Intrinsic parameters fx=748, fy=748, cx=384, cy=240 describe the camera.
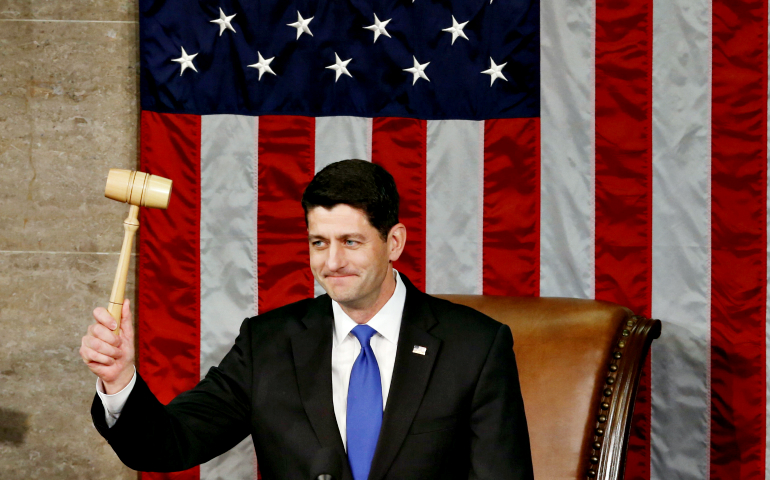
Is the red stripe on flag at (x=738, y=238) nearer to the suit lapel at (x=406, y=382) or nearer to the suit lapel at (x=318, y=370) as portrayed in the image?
the suit lapel at (x=406, y=382)

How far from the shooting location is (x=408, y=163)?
123 inches

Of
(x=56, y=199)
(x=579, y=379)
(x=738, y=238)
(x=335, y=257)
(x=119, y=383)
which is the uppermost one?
(x=56, y=199)

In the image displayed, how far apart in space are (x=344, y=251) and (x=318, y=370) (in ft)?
0.99

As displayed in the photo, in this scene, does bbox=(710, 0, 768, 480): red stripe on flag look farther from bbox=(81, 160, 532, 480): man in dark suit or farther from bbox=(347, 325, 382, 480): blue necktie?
bbox=(347, 325, 382, 480): blue necktie

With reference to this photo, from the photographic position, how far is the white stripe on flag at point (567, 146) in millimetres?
3025

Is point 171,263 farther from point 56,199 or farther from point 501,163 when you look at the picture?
point 501,163

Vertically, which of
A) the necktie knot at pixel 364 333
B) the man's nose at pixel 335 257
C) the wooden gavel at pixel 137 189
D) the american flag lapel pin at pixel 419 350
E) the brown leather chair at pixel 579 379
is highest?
the wooden gavel at pixel 137 189

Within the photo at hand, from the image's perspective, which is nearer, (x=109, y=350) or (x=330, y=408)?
(x=109, y=350)

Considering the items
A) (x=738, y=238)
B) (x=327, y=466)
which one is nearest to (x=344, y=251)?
(x=327, y=466)

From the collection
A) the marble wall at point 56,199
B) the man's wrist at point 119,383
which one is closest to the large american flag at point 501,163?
the marble wall at point 56,199

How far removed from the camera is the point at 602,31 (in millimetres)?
3021

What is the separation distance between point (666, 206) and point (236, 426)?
1970 mm

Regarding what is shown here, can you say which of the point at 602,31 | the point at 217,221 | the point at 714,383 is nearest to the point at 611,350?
the point at 714,383

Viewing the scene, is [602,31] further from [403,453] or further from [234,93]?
[403,453]
